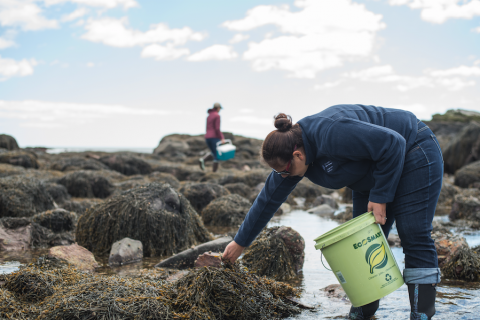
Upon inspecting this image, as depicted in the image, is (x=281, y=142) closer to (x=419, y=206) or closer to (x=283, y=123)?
(x=283, y=123)

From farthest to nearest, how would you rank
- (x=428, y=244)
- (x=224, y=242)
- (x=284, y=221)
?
(x=284, y=221) < (x=224, y=242) < (x=428, y=244)

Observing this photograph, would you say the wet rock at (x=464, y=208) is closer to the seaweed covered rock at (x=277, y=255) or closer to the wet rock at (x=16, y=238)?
the seaweed covered rock at (x=277, y=255)

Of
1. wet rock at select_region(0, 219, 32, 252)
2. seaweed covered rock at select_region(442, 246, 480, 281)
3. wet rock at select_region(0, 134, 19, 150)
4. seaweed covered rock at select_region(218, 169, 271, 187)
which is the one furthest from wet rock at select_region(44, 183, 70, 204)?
wet rock at select_region(0, 134, 19, 150)

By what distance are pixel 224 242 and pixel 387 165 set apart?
3138 mm

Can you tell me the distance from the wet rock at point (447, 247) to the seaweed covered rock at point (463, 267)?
72mm

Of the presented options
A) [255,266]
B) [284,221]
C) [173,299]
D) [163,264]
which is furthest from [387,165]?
[284,221]

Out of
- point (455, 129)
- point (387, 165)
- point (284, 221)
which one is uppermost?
point (455, 129)

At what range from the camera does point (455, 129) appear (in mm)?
36219

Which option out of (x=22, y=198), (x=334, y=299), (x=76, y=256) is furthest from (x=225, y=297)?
(x=22, y=198)

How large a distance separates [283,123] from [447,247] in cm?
346

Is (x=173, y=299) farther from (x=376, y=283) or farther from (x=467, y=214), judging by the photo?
(x=467, y=214)

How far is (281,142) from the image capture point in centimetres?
273

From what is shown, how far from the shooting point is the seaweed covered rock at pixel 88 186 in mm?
11141

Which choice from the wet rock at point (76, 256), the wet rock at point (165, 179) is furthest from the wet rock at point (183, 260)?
the wet rock at point (165, 179)
